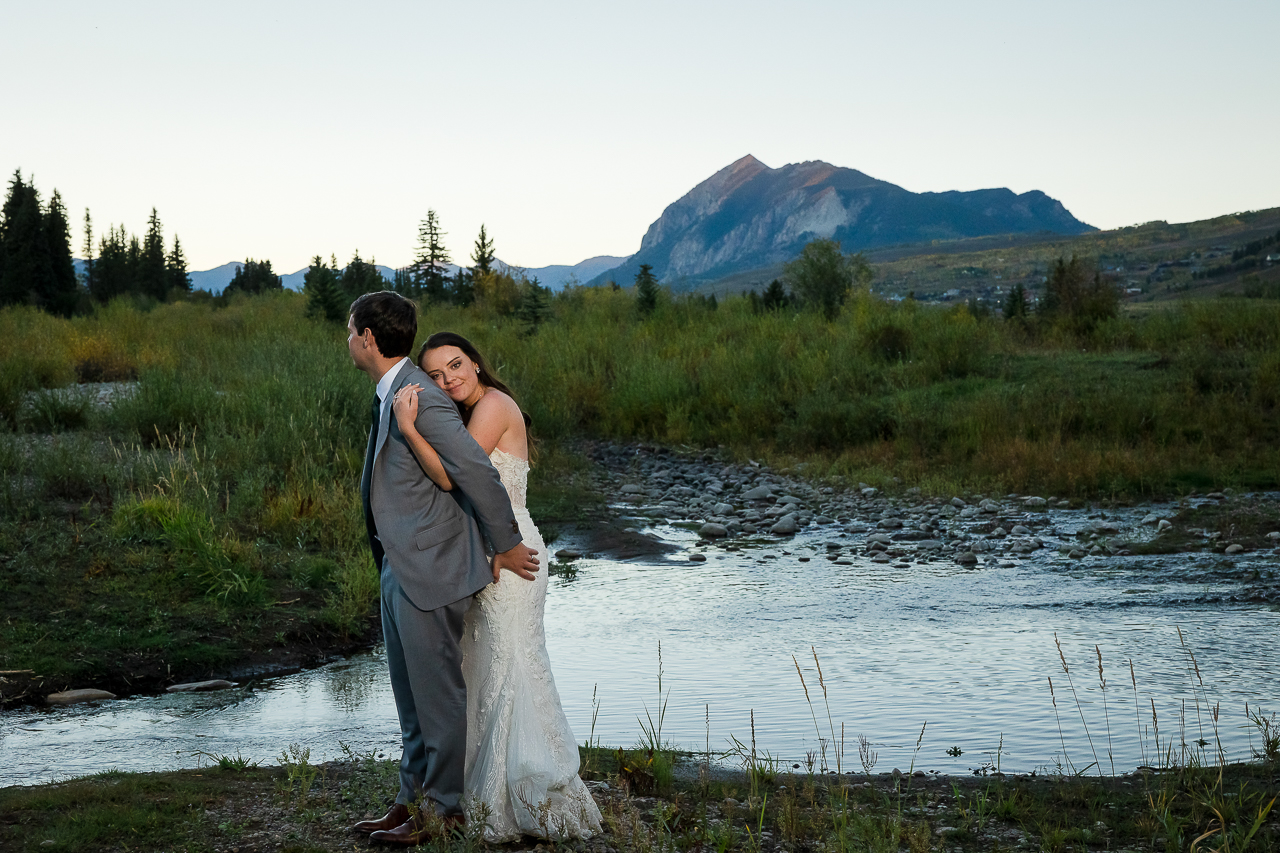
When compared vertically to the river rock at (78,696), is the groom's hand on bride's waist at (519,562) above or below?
above

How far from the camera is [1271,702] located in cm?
636

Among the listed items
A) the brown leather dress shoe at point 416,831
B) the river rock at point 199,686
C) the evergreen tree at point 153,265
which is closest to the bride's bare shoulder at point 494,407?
the brown leather dress shoe at point 416,831

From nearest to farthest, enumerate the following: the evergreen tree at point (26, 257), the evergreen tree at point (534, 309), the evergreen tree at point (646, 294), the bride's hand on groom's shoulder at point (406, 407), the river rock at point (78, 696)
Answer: the bride's hand on groom's shoulder at point (406, 407)
the river rock at point (78, 696)
the evergreen tree at point (534, 309)
the evergreen tree at point (646, 294)
the evergreen tree at point (26, 257)

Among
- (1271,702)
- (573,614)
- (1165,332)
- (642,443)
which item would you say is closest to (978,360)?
(1165,332)

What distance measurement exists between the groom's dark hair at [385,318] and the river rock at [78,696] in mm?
4286

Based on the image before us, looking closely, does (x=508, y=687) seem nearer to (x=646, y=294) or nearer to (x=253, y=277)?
(x=646, y=294)

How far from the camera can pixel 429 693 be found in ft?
13.4

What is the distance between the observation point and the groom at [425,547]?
13.1ft

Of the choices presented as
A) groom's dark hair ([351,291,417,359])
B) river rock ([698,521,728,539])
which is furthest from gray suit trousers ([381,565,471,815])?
river rock ([698,521,728,539])

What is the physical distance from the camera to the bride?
4.20 meters

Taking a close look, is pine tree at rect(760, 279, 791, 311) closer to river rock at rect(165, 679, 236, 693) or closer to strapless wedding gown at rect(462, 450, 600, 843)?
river rock at rect(165, 679, 236, 693)

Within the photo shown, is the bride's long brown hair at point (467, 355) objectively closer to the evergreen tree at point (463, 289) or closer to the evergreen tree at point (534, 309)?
the evergreen tree at point (534, 309)

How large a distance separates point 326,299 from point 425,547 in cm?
2422

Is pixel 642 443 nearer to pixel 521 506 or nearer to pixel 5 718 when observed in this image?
pixel 5 718
